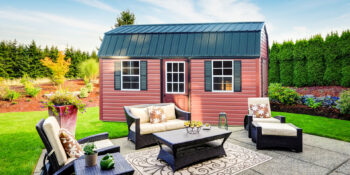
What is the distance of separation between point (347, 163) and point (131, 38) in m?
7.12

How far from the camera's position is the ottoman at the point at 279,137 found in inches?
164

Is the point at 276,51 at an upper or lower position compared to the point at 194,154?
upper

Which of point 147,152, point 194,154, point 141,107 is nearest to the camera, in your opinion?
point 194,154

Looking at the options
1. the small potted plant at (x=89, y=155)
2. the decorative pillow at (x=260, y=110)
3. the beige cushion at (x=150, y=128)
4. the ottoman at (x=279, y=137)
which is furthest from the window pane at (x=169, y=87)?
the small potted plant at (x=89, y=155)

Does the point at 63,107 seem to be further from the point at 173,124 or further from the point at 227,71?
the point at 227,71

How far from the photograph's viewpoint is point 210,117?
7016mm

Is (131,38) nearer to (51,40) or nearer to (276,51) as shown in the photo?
(276,51)

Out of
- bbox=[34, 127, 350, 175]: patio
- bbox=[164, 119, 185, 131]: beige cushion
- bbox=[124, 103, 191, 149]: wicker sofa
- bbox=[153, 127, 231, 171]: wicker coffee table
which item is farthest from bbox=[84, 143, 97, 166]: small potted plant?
bbox=[164, 119, 185, 131]: beige cushion

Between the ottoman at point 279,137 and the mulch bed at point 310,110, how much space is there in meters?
4.79

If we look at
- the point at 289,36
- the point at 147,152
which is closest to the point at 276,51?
the point at 289,36

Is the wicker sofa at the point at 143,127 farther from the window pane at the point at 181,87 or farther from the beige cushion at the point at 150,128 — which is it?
the window pane at the point at 181,87

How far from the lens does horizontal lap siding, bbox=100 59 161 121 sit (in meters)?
7.30

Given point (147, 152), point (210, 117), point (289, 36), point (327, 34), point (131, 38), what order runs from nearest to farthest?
1. point (147, 152)
2. point (210, 117)
3. point (131, 38)
4. point (327, 34)
5. point (289, 36)

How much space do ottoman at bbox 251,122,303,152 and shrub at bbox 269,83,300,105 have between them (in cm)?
563
